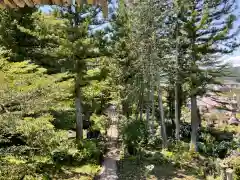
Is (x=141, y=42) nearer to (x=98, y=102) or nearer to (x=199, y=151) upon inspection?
(x=98, y=102)

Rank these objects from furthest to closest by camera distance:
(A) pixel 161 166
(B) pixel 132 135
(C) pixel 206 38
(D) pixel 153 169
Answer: (C) pixel 206 38 < (B) pixel 132 135 < (A) pixel 161 166 < (D) pixel 153 169

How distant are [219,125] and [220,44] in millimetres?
10945

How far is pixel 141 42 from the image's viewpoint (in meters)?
19.4

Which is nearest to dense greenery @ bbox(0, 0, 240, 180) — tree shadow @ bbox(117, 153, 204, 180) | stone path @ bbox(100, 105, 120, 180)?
tree shadow @ bbox(117, 153, 204, 180)

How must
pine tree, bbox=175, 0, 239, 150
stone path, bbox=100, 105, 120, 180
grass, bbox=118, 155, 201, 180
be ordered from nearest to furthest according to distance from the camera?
1. stone path, bbox=100, 105, 120, 180
2. grass, bbox=118, 155, 201, 180
3. pine tree, bbox=175, 0, 239, 150

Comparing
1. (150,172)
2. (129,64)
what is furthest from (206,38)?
(150,172)

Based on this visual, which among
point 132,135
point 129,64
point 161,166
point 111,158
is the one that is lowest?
point 161,166

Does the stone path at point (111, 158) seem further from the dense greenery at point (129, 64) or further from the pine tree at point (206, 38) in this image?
the pine tree at point (206, 38)

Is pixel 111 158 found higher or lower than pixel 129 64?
lower

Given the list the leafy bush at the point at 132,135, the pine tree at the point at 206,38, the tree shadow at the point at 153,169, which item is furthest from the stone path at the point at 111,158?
the pine tree at the point at 206,38

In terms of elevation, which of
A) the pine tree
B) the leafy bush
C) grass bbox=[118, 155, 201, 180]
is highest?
the pine tree

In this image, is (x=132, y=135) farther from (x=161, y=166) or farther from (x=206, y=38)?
(x=206, y=38)

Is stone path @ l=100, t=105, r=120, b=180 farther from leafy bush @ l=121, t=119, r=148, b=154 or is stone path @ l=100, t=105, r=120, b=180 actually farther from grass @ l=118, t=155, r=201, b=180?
leafy bush @ l=121, t=119, r=148, b=154

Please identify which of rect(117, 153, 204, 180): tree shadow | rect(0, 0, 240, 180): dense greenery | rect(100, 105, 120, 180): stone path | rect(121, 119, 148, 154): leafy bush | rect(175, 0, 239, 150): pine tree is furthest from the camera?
rect(175, 0, 239, 150): pine tree
